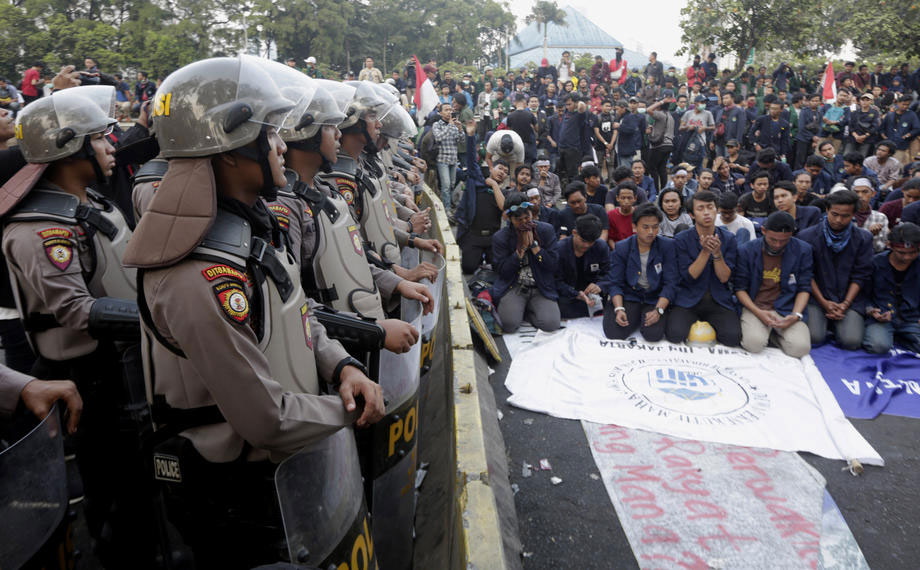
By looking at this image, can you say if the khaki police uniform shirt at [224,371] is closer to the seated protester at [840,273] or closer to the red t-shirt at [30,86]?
the seated protester at [840,273]

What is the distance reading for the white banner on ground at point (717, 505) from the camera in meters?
3.25

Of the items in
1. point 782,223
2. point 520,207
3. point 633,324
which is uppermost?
point 520,207

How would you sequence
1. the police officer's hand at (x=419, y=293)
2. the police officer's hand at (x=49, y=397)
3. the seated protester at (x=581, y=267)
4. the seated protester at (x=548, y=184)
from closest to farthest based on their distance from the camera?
the police officer's hand at (x=49, y=397), the police officer's hand at (x=419, y=293), the seated protester at (x=581, y=267), the seated protester at (x=548, y=184)

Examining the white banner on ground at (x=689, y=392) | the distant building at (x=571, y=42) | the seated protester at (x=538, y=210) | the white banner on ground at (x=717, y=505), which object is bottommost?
the white banner on ground at (x=717, y=505)

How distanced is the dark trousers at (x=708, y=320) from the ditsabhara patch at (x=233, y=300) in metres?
5.46

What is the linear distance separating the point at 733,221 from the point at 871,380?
249 cm

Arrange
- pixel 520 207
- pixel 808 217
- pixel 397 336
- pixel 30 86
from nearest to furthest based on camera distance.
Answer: pixel 397 336
pixel 520 207
pixel 808 217
pixel 30 86

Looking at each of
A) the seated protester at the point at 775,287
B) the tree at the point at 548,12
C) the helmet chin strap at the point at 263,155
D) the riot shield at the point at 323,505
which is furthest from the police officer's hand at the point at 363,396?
the tree at the point at 548,12

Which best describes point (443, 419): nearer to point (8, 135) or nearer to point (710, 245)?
point (8, 135)

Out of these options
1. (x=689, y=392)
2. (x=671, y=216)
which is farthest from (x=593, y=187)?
(x=689, y=392)

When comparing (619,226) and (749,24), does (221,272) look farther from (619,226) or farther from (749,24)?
(749,24)

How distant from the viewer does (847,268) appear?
6.25m

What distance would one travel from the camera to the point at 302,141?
2.92 m

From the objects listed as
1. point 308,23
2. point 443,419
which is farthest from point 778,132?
point 308,23
